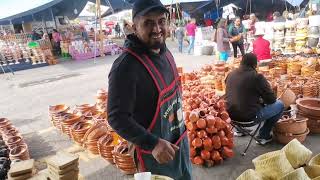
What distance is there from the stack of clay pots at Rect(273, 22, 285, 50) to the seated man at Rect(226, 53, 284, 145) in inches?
348

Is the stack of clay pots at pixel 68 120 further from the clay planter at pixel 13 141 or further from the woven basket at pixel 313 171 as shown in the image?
the woven basket at pixel 313 171

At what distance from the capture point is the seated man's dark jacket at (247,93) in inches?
156

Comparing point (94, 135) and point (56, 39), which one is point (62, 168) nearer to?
point (94, 135)

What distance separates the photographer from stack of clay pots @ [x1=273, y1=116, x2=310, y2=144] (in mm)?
4176

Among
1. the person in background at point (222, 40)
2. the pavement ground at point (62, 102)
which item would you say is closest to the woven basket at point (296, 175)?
the pavement ground at point (62, 102)

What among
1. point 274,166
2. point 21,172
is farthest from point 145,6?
point 21,172

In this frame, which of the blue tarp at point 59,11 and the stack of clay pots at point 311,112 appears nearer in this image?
the stack of clay pots at point 311,112

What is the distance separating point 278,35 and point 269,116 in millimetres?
9116

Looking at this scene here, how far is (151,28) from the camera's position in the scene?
186 cm

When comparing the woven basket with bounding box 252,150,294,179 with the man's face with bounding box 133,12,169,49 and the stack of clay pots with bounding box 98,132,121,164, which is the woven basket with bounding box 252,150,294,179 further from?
the stack of clay pots with bounding box 98,132,121,164

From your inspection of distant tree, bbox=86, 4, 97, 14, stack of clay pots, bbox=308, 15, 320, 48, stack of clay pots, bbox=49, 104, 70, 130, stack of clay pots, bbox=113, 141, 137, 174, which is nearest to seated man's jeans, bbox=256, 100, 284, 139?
stack of clay pots, bbox=113, 141, 137, 174

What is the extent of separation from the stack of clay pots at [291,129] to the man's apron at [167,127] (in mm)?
2458

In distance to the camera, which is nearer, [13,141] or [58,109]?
[13,141]

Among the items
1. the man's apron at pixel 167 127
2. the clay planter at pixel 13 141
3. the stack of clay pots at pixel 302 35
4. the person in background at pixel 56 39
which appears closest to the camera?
the man's apron at pixel 167 127
